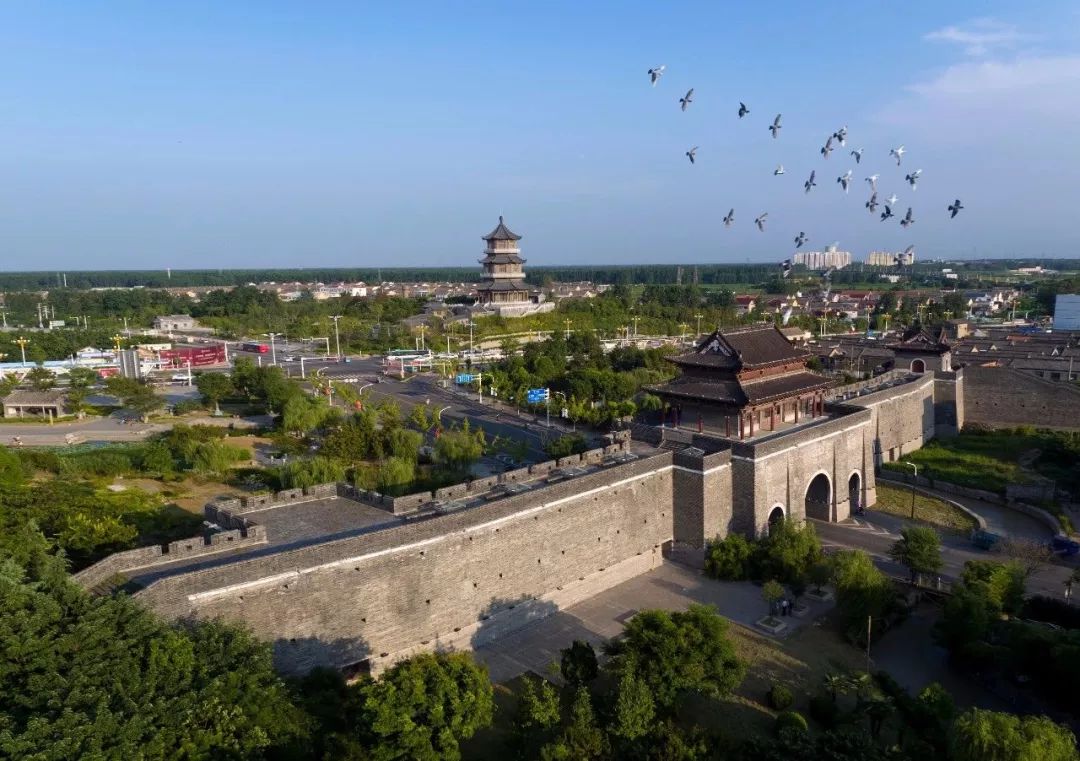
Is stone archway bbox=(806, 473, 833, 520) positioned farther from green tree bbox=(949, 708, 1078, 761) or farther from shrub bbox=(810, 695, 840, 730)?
green tree bbox=(949, 708, 1078, 761)

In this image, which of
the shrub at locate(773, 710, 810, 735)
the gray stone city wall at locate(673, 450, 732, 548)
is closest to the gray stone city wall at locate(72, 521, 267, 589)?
the shrub at locate(773, 710, 810, 735)

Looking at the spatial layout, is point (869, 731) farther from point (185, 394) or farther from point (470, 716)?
point (185, 394)

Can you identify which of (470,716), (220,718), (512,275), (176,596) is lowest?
(470,716)

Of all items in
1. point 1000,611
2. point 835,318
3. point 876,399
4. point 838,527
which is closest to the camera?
point 1000,611

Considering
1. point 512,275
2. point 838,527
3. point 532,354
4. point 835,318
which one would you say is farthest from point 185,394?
point 835,318

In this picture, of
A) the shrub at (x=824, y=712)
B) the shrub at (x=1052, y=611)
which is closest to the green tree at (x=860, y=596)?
the shrub at (x=824, y=712)

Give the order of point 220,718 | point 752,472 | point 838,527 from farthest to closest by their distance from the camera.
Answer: point 838,527 → point 752,472 → point 220,718
